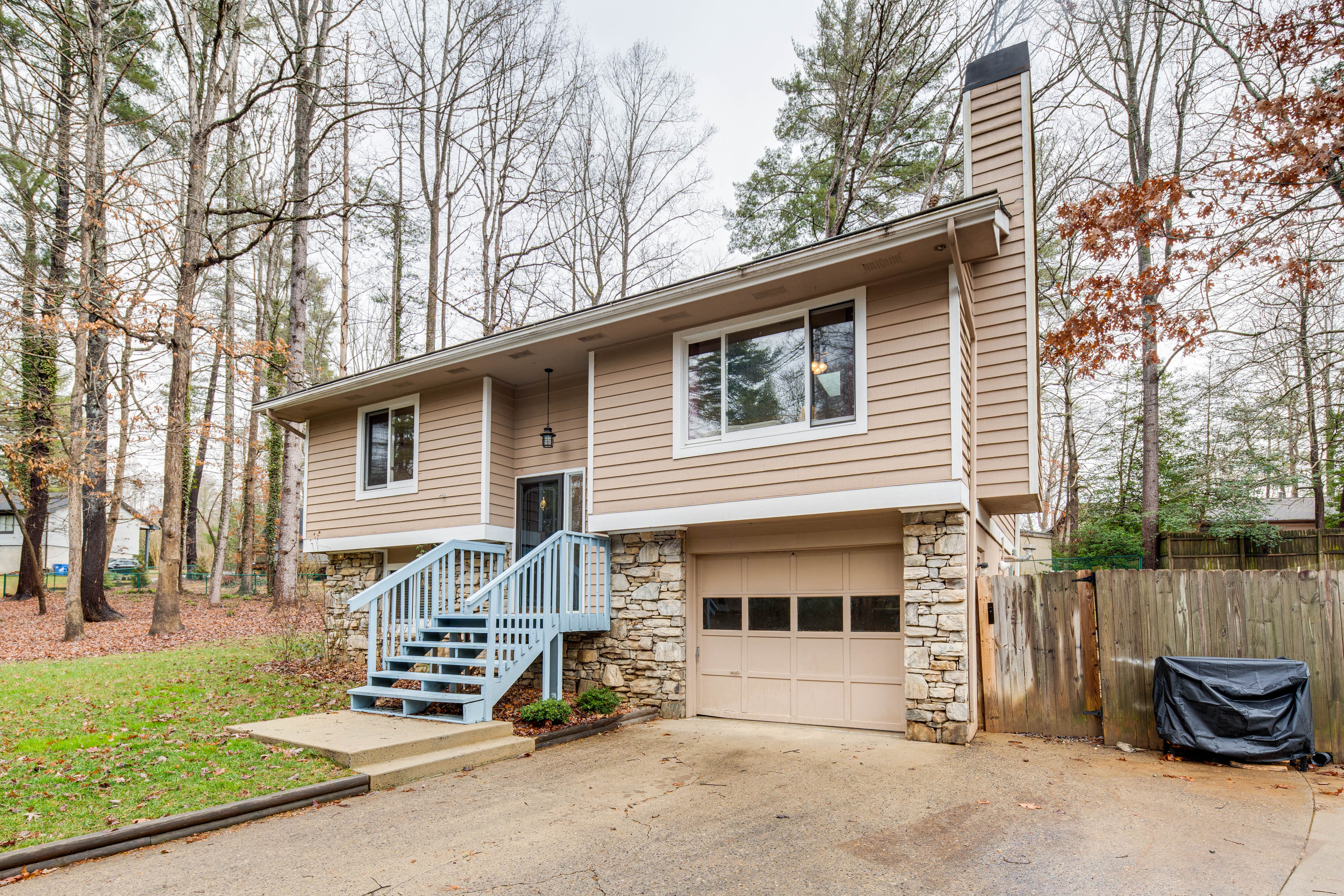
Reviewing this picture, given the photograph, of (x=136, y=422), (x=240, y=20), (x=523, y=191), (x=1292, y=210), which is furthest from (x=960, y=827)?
(x=523, y=191)

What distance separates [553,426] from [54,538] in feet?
A: 125

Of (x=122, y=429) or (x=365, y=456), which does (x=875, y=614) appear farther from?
(x=122, y=429)

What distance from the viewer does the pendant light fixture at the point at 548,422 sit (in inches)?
356

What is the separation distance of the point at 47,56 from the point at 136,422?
634cm

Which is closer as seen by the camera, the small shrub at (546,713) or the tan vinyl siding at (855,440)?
the tan vinyl siding at (855,440)

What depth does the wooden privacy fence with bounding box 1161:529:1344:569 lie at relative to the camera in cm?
1501

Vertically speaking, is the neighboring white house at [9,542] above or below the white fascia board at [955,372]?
below

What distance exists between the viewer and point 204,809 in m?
4.37

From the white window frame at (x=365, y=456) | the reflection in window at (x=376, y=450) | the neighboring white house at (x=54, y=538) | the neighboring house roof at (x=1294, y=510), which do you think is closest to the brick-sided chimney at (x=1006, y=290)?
the white window frame at (x=365, y=456)

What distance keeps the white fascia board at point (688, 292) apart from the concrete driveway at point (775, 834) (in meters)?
4.17

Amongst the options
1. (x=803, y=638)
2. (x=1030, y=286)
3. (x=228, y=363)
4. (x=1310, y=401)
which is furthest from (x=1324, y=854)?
(x=228, y=363)

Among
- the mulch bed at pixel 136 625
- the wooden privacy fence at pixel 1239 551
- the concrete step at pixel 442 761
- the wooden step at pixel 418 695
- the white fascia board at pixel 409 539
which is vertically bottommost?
the mulch bed at pixel 136 625

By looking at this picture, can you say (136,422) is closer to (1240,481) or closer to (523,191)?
(523,191)

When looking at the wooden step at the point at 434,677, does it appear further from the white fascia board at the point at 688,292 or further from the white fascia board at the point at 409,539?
the white fascia board at the point at 688,292
